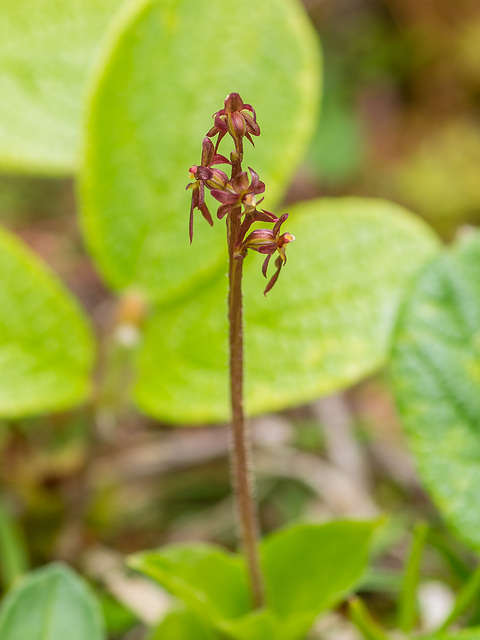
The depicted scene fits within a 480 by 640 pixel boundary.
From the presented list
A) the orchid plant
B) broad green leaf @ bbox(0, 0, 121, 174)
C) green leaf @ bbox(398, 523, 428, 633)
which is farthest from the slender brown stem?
broad green leaf @ bbox(0, 0, 121, 174)

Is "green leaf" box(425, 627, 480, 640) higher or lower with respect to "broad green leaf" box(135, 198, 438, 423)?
lower

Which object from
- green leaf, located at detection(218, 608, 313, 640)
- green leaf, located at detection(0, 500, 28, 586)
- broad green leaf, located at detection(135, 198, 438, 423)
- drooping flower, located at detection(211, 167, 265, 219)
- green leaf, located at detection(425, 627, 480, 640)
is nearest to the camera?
drooping flower, located at detection(211, 167, 265, 219)

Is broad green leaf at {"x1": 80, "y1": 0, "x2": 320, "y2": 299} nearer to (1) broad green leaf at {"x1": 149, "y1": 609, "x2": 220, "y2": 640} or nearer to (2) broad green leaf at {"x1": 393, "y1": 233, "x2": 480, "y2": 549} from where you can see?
(2) broad green leaf at {"x1": 393, "y1": 233, "x2": 480, "y2": 549}

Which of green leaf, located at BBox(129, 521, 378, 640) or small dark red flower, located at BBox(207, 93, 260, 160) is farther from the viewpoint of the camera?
green leaf, located at BBox(129, 521, 378, 640)

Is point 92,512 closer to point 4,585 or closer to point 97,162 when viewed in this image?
point 4,585

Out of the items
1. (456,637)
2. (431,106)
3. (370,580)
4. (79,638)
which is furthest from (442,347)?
(431,106)
